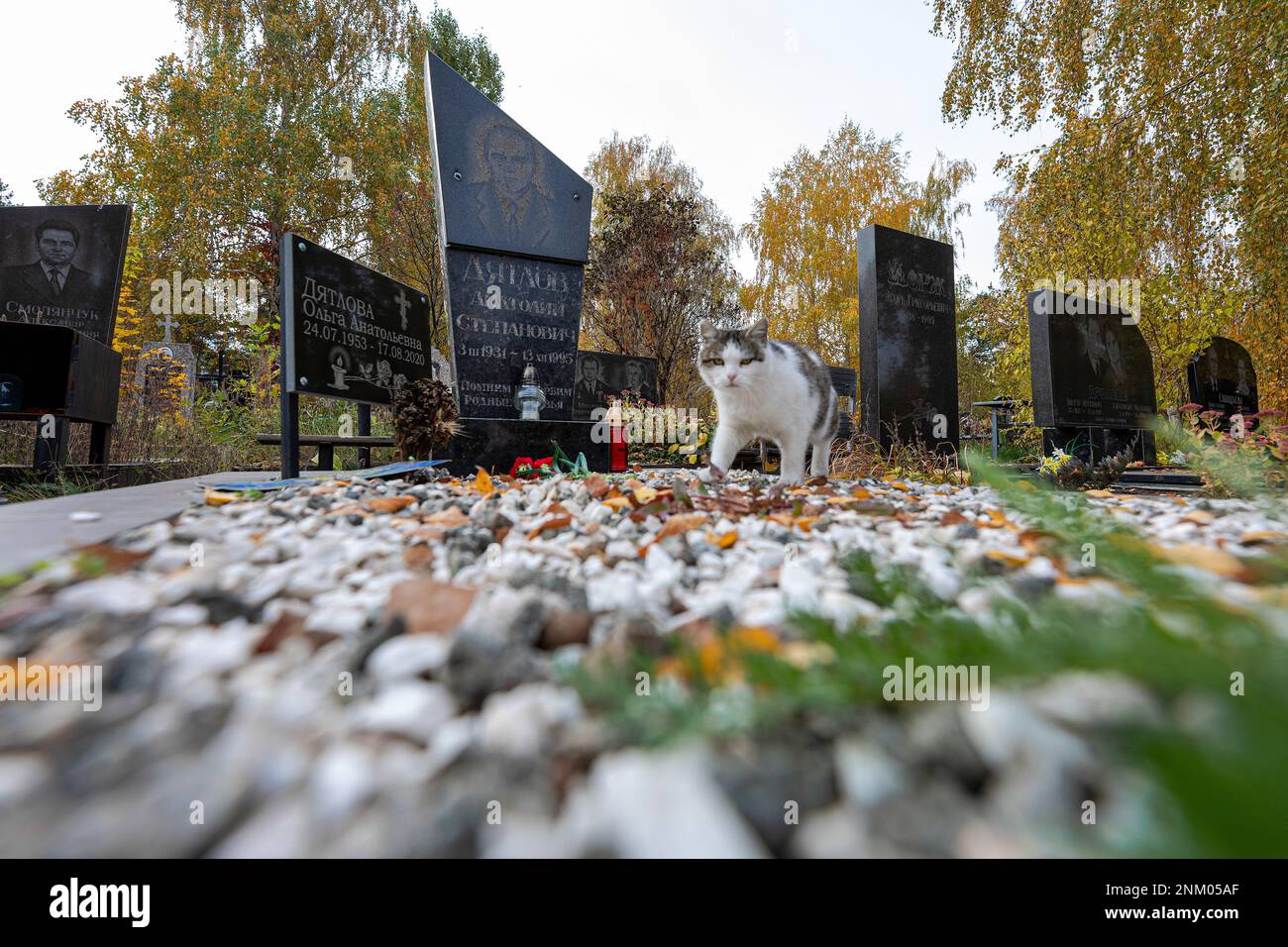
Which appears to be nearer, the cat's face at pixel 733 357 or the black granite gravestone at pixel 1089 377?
the cat's face at pixel 733 357

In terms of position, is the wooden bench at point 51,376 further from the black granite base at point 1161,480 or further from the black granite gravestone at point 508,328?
the black granite base at point 1161,480

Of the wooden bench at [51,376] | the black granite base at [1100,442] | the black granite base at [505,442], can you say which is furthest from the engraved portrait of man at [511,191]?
the black granite base at [1100,442]

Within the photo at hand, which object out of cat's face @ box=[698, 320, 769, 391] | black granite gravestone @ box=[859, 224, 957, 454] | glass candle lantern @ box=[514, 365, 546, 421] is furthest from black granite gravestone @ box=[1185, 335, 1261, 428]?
glass candle lantern @ box=[514, 365, 546, 421]

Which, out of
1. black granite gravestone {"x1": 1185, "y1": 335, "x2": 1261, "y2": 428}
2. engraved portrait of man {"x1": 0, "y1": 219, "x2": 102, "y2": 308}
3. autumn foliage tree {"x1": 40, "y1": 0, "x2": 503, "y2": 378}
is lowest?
black granite gravestone {"x1": 1185, "y1": 335, "x2": 1261, "y2": 428}

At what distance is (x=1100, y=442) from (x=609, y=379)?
6951 mm

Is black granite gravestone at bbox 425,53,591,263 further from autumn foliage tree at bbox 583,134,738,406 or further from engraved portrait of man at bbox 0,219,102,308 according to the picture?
autumn foliage tree at bbox 583,134,738,406

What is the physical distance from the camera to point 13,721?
757 millimetres

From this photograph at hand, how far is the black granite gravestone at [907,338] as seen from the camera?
20.8 ft

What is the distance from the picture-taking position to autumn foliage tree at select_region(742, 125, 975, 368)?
15.3 metres

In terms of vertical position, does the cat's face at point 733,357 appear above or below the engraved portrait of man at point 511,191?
below

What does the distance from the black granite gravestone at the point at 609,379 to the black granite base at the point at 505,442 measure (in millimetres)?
4688

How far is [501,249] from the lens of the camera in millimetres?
4984

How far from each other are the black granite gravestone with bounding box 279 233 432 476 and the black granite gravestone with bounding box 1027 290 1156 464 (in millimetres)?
6569

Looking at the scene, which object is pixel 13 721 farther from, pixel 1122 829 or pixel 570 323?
pixel 570 323
